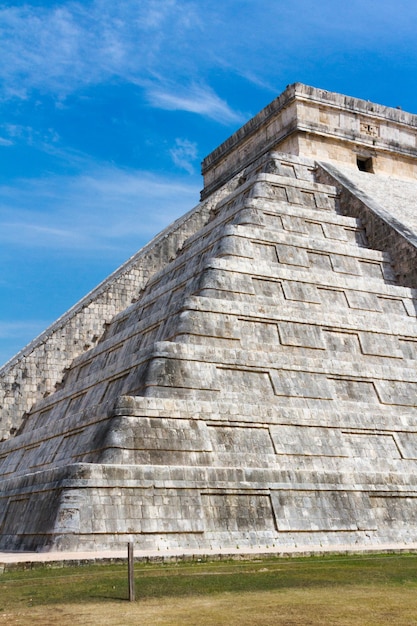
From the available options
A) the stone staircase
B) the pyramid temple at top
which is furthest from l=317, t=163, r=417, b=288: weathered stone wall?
the stone staircase

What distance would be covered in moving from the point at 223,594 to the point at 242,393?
5.27 m


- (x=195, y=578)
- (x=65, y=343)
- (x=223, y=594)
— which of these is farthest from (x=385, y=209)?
(x=223, y=594)

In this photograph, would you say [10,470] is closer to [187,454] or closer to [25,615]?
[187,454]

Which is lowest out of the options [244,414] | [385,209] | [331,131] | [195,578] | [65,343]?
[195,578]

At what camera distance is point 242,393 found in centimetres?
1175

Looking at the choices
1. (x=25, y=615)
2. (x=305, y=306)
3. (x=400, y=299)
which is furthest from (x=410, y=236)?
(x=25, y=615)

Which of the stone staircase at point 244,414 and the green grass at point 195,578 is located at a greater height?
the stone staircase at point 244,414

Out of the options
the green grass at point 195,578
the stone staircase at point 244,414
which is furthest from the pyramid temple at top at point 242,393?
the green grass at point 195,578

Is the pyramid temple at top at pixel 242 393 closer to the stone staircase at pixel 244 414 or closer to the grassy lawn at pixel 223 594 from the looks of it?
the stone staircase at pixel 244 414

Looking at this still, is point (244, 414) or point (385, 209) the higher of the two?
point (385, 209)

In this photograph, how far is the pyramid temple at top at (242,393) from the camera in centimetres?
1012

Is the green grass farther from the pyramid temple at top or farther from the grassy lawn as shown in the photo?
the pyramid temple at top

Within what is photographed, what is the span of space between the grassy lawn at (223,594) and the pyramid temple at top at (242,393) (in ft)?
5.54

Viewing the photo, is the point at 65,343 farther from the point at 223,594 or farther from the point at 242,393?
the point at 223,594
